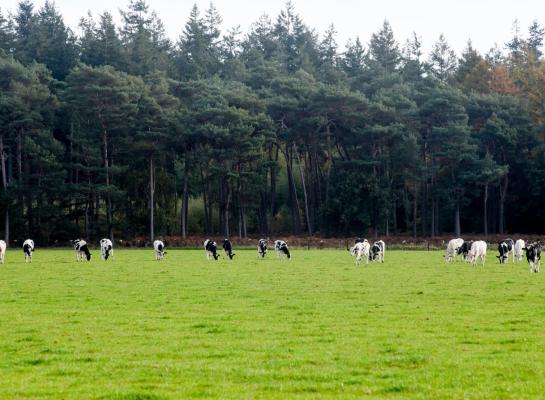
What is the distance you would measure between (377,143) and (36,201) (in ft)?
105

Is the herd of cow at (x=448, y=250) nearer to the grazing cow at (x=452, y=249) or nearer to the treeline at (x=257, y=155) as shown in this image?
the grazing cow at (x=452, y=249)

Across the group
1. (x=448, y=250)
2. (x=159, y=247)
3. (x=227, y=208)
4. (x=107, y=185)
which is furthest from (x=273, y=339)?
(x=227, y=208)

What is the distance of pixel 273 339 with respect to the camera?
45.2 ft

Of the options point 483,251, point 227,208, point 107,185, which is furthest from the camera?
point 227,208

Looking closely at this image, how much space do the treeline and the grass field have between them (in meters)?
44.7

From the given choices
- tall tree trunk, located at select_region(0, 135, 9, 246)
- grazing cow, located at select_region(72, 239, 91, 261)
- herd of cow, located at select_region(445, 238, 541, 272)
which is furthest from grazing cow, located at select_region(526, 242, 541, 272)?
tall tree trunk, located at select_region(0, 135, 9, 246)

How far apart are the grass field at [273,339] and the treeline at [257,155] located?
4472 cm

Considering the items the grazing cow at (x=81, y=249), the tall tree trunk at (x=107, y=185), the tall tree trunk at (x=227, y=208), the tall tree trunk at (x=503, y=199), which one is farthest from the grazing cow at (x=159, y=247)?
the tall tree trunk at (x=503, y=199)

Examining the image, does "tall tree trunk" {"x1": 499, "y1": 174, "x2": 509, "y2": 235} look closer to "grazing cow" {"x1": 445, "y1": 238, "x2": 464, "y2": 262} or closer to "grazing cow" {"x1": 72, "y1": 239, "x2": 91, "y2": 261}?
"grazing cow" {"x1": 445, "y1": 238, "x2": 464, "y2": 262}

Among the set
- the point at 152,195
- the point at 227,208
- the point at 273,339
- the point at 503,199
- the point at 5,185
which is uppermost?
the point at 5,185

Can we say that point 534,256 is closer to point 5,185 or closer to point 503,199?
point 503,199

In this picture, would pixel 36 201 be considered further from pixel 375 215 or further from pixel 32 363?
pixel 32 363

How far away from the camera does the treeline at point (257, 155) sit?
6850cm

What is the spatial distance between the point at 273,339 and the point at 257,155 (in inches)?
2296
